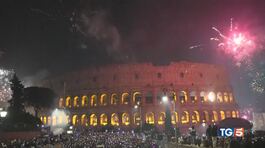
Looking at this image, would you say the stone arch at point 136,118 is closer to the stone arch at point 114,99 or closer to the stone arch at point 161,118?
the stone arch at point 161,118

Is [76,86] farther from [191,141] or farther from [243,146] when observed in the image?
[243,146]

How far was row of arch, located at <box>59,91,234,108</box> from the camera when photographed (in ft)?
220

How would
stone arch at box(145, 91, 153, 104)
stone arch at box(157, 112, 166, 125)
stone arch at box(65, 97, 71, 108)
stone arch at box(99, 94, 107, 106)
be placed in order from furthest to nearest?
stone arch at box(65, 97, 71, 108)
stone arch at box(99, 94, 107, 106)
stone arch at box(145, 91, 153, 104)
stone arch at box(157, 112, 166, 125)

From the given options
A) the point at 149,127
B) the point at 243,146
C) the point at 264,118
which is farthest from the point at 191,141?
the point at 149,127

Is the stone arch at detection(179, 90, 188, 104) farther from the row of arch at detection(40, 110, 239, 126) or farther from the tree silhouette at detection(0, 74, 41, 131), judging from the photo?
the tree silhouette at detection(0, 74, 41, 131)

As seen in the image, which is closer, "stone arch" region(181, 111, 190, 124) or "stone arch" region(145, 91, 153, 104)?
"stone arch" region(181, 111, 190, 124)

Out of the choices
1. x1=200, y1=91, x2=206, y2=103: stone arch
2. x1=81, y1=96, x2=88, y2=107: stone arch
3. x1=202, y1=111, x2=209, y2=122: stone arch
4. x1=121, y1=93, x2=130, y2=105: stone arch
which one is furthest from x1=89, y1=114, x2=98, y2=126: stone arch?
x1=200, y1=91, x2=206, y2=103: stone arch

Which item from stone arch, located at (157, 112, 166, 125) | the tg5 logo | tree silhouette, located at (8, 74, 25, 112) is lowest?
the tg5 logo

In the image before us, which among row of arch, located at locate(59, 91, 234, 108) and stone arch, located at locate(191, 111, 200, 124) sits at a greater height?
row of arch, located at locate(59, 91, 234, 108)

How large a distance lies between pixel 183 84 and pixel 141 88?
9.58 m

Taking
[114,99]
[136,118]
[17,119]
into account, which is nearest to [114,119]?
[114,99]

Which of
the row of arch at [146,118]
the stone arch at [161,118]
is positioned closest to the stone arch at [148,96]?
the row of arch at [146,118]

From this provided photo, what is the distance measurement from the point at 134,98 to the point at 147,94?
2950mm

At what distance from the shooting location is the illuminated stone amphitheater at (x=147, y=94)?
216 feet
